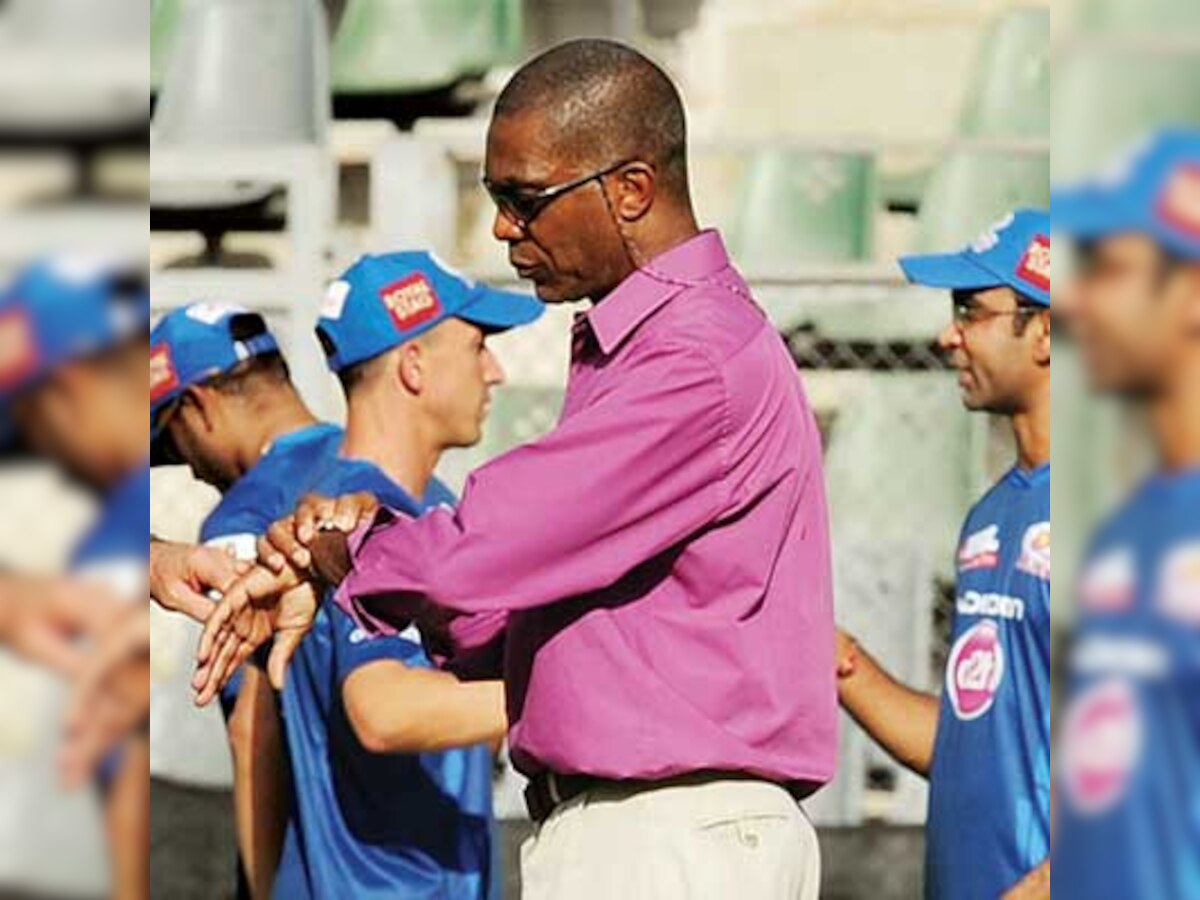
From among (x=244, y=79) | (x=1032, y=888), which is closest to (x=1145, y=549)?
(x=1032, y=888)

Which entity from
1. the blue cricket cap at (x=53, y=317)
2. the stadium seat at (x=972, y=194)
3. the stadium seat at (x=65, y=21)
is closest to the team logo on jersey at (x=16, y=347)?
the blue cricket cap at (x=53, y=317)

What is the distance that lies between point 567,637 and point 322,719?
1611 mm

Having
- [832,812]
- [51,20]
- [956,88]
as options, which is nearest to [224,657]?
[51,20]

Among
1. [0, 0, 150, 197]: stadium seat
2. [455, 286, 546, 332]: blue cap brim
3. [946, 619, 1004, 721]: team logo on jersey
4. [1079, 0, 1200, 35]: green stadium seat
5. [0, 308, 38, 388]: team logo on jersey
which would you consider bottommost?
[946, 619, 1004, 721]: team logo on jersey

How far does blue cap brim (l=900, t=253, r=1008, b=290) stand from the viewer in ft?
15.3

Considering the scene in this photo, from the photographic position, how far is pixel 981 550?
14.4 feet

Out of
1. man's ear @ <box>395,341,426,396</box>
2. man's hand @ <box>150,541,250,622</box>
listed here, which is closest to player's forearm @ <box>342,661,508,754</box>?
man's hand @ <box>150,541,250,622</box>

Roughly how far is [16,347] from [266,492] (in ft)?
11.4

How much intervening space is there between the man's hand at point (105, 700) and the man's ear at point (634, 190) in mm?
1788

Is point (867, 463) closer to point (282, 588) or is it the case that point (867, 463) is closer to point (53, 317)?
point (282, 588)

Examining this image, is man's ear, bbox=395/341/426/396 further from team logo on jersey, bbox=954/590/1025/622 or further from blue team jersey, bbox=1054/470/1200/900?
blue team jersey, bbox=1054/470/1200/900

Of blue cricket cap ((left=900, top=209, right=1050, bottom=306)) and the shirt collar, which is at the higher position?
the shirt collar

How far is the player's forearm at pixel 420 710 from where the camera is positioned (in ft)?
12.4

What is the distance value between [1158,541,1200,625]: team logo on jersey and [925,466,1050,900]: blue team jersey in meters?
3.01
